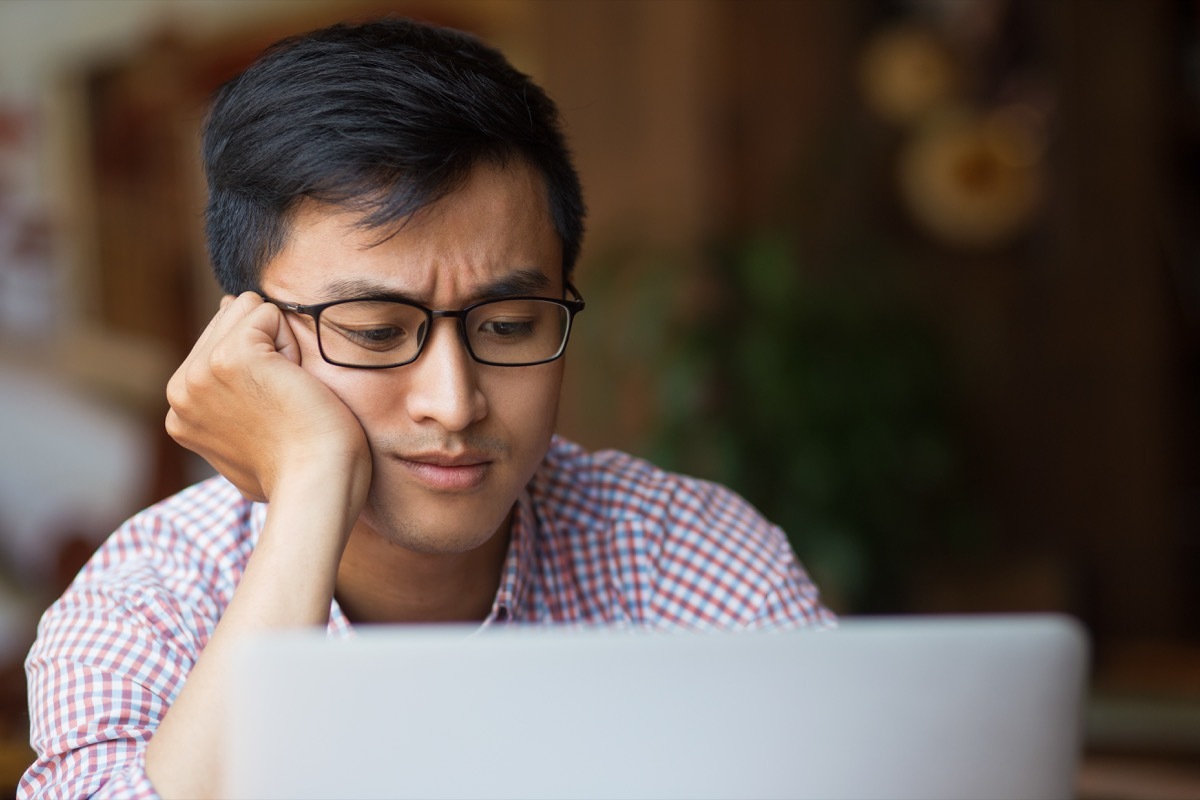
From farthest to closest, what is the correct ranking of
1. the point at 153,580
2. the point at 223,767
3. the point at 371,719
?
the point at 153,580 → the point at 223,767 → the point at 371,719

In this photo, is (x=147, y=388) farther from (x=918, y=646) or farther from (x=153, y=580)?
(x=918, y=646)

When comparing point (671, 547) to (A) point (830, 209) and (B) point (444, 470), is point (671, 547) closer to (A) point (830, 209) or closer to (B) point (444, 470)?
(B) point (444, 470)

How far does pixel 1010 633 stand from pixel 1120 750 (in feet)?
8.90

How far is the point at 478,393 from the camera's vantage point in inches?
43.6

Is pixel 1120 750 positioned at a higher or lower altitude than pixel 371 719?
lower

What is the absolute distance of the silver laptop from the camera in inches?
23.1

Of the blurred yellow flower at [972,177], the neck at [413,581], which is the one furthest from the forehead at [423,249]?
the blurred yellow flower at [972,177]

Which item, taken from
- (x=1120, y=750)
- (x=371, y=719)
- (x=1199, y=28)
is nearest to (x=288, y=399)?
(x=371, y=719)

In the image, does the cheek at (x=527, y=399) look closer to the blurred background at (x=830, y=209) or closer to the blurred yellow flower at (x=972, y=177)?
the blurred background at (x=830, y=209)

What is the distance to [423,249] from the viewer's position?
1.09 metres

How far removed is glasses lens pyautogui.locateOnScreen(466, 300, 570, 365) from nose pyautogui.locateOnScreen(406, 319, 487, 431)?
29 mm

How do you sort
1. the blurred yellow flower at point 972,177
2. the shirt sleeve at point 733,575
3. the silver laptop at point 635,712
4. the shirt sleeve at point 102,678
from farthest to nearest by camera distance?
the blurred yellow flower at point 972,177
the shirt sleeve at point 733,575
the shirt sleeve at point 102,678
the silver laptop at point 635,712

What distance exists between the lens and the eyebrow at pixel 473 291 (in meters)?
1.08

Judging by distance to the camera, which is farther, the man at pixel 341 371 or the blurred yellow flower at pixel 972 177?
the blurred yellow flower at pixel 972 177
